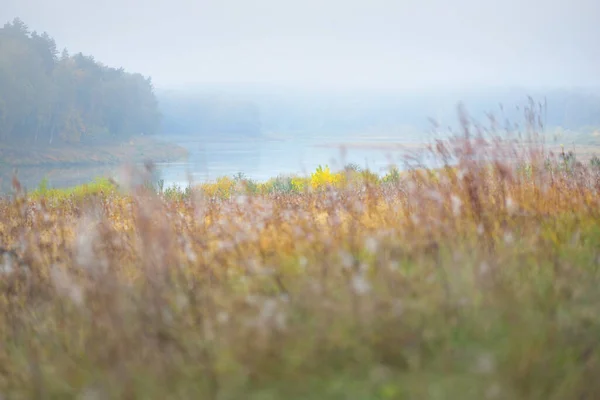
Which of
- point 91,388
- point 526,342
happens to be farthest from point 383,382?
point 91,388

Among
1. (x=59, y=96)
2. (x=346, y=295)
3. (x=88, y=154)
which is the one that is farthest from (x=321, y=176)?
(x=59, y=96)

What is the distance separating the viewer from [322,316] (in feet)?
7.70

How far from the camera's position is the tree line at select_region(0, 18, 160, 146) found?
3195 centimetres

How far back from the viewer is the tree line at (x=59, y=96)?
3195 cm

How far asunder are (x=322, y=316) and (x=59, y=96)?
3536 cm

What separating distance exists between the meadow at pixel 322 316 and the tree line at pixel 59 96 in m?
30.7

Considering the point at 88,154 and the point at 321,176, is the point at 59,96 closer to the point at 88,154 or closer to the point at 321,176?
the point at 88,154

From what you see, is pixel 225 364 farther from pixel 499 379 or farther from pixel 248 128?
pixel 248 128

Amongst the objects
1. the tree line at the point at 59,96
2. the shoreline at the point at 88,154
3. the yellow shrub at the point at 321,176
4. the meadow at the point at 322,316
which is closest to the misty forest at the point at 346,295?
the meadow at the point at 322,316

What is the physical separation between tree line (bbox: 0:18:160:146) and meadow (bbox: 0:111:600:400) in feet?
101

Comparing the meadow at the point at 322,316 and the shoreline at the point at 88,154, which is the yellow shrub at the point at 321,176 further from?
the shoreline at the point at 88,154

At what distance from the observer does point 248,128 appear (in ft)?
183

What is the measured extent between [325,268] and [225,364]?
28.9 inches

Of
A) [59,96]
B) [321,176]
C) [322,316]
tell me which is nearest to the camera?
[322,316]
